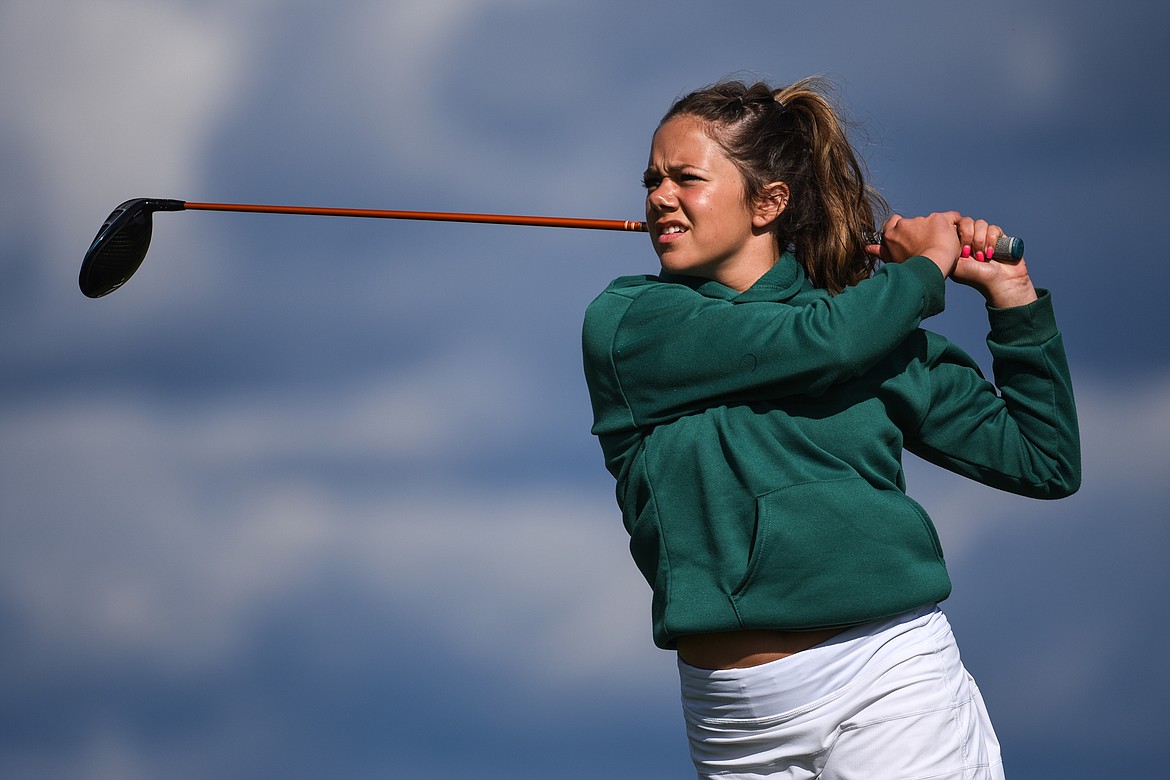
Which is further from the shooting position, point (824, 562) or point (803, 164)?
point (803, 164)

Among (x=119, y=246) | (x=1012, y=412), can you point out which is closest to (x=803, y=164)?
(x=1012, y=412)

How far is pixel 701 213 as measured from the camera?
288 centimetres

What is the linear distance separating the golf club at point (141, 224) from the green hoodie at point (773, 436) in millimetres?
686

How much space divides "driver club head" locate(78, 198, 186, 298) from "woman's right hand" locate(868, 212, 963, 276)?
6.78 feet

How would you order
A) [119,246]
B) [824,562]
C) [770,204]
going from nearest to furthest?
[824,562] → [770,204] → [119,246]

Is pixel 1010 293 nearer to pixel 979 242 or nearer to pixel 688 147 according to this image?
pixel 979 242

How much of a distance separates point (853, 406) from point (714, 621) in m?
0.48

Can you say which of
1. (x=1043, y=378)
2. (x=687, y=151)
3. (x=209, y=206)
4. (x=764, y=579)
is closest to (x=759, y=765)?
(x=764, y=579)

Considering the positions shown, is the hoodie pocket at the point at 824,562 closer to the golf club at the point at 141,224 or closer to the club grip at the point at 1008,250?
the club grip at the point at 1008,250

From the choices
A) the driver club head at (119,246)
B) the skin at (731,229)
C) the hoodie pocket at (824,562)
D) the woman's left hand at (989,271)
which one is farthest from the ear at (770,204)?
the driver club head at (119,246)

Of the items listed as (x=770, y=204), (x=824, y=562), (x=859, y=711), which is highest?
(x=770, y=204)

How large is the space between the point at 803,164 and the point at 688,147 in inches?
11.3

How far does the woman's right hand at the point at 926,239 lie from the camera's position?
288 cm

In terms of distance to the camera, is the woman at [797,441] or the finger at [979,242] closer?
the woman at [797,441]
